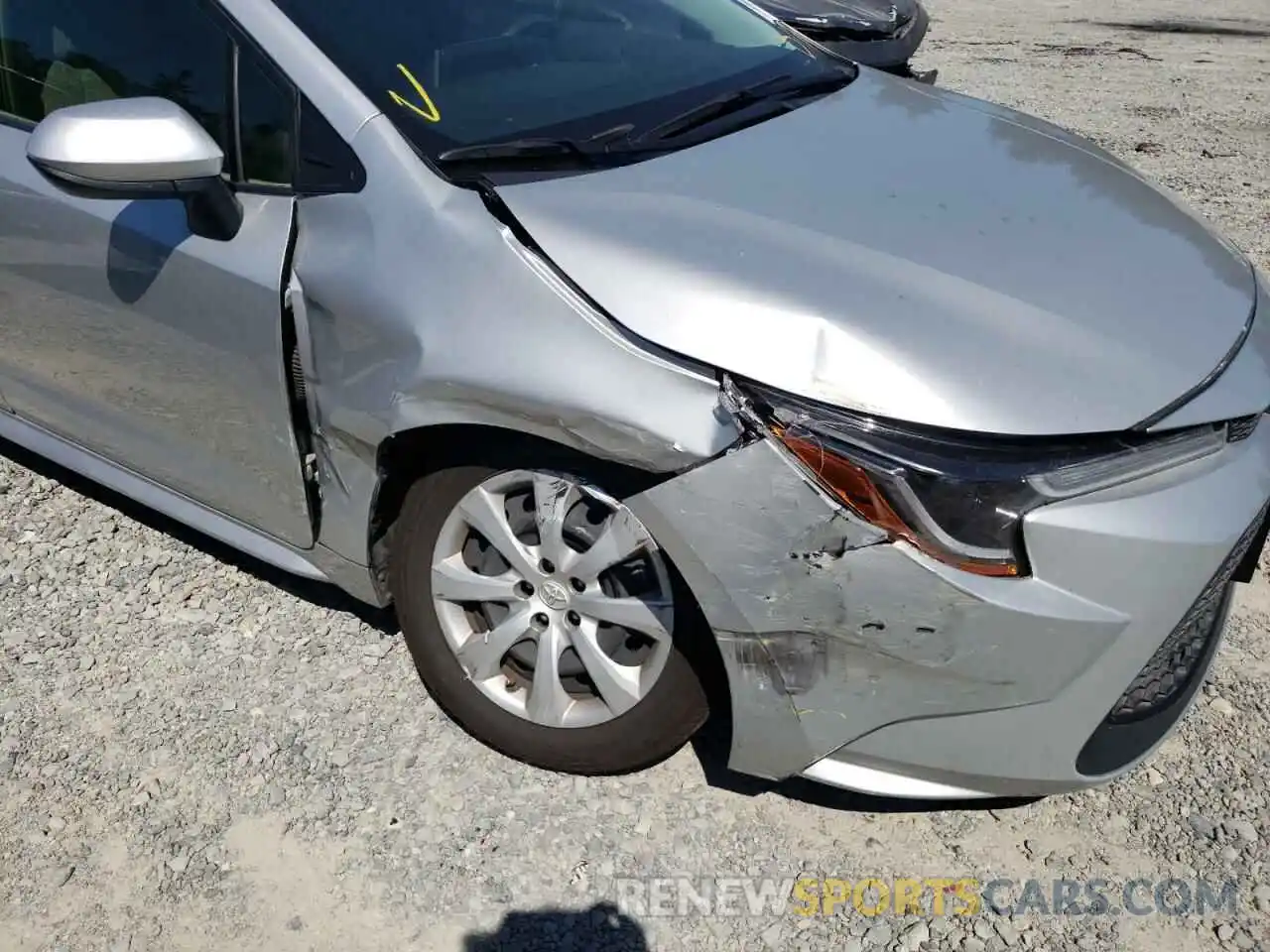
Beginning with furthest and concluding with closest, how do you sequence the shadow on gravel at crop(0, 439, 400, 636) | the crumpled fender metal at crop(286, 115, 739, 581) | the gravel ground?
the shadow on gravel at crop(0, 439, 400, 636)
the gravel ground
the crumpled fender metal at crop(286, 115, 739, 581)

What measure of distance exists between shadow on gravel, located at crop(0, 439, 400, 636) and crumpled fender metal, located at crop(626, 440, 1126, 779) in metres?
1.17

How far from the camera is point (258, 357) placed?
2277 millimetres

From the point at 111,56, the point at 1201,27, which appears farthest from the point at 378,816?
the point at 1201,27

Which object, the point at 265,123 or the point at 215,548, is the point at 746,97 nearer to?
the point at 265,123

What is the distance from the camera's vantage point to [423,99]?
7.33ft

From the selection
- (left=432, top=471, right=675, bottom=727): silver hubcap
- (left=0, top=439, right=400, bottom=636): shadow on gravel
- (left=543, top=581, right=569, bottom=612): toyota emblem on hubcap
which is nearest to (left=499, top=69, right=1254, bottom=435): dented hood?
(left=432, top=471, right=675, bottom=727): silver hubcap

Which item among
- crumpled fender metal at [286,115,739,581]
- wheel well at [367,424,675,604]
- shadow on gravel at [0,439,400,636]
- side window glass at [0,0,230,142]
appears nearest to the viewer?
crumpled fender metal at [286,115,739,581]

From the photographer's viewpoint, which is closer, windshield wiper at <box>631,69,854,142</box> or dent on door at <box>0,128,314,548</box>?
dent on door at <box>0,128,314,548</box>

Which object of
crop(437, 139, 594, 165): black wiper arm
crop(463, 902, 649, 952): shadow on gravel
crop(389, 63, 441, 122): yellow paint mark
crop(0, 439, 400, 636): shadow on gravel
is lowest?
crop(0, 439, 400, 636): shadow on gravel

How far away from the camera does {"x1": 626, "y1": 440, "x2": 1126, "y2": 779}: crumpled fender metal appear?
1778 mm

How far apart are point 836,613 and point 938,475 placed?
271mm

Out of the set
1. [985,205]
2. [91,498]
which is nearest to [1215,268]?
[985,205]

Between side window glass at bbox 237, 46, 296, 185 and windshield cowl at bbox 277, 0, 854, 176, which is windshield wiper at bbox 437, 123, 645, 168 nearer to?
windshield cowl at bbox 277, 0, 854, 176

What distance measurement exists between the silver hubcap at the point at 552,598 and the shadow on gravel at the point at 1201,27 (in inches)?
457
